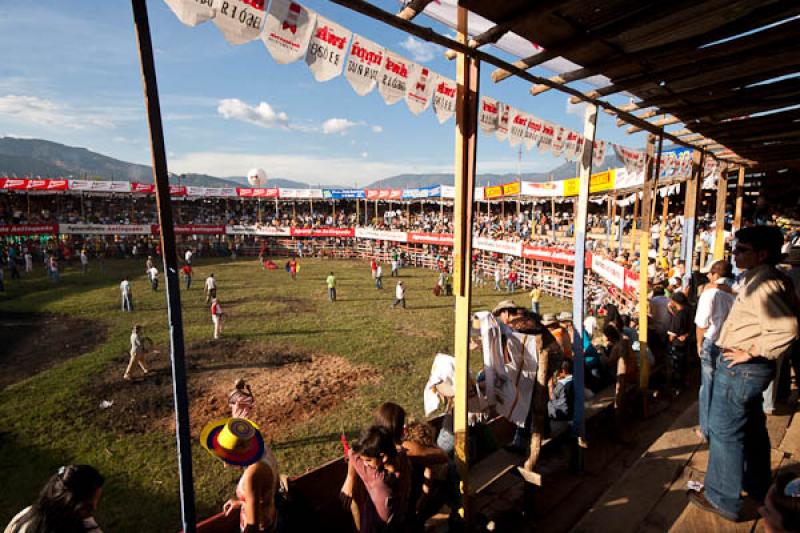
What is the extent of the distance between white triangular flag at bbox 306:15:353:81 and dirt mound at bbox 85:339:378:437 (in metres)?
7.48

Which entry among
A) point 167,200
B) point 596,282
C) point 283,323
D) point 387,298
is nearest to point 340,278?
point 387,298

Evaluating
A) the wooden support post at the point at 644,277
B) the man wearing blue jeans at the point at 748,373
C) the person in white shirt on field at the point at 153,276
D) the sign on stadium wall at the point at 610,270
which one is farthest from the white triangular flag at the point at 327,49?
the person in white shirt on field at the point at 153,276

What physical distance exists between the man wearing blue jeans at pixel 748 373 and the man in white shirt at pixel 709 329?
3.45 feet

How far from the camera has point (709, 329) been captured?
419 centimetres

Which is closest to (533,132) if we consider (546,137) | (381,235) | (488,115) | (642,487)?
(546,137)

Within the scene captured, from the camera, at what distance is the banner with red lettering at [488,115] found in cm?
502

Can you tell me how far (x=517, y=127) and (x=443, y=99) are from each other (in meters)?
1.78

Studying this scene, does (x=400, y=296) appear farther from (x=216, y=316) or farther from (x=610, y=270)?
(x=610, y=270)

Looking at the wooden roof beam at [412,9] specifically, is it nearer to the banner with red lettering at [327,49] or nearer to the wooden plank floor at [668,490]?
the banner with red lettering at [327,49]

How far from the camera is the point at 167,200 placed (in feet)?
6.52

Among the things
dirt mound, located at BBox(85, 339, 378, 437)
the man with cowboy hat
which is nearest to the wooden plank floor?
the man with cowboy hat

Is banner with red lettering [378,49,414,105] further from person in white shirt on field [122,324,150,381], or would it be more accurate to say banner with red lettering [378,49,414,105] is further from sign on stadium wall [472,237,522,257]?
sign on stadium wall [472,237,522,257]

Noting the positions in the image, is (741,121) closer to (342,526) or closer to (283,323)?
(342,526)

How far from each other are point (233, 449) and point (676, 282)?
31.4 feet
